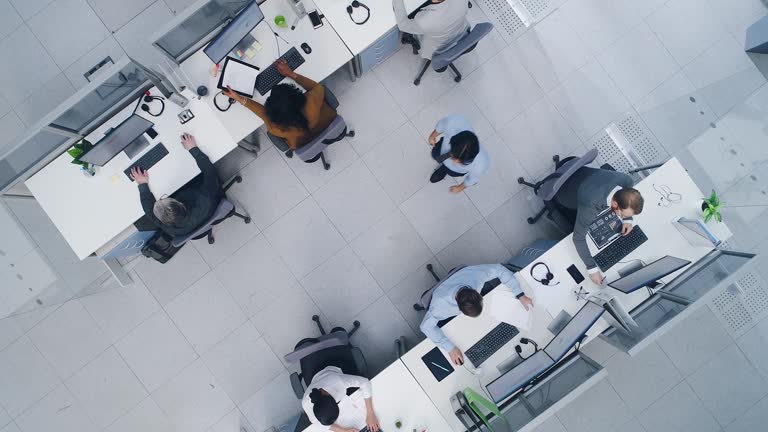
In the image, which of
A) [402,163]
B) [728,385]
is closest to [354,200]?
[402,163]

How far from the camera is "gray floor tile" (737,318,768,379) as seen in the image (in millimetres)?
4109

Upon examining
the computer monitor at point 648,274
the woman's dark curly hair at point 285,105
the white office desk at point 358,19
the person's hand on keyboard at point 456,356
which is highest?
the white office desk at point 358,19

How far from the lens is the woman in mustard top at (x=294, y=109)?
3.03 metres

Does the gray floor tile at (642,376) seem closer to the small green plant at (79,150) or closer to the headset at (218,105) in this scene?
the headset at (218,105)

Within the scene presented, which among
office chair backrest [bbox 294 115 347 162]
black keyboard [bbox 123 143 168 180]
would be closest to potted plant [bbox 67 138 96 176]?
black keyboard [bbox 123 143 168 180]

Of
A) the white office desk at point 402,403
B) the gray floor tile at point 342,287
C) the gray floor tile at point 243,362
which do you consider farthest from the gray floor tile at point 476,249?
the gray floor tile at point 243,362

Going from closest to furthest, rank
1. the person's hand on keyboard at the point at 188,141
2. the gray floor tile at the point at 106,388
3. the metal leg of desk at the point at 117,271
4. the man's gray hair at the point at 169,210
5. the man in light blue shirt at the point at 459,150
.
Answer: the man's gray hair at the point at 169,210 < the man in light blue shirt at the point at 459,150 < the person's hand on keyboard at the point at 188,141 < the metal leg of desk at the point at 117,271 < the gray floor tile at the point at 106,388

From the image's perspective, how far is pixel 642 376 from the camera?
4090mm

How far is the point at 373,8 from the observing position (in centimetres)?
343

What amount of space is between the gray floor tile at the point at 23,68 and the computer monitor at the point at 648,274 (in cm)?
515

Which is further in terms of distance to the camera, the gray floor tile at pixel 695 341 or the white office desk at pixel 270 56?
the gray floor tile at pixel 695 341

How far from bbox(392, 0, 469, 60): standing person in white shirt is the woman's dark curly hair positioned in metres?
0.98

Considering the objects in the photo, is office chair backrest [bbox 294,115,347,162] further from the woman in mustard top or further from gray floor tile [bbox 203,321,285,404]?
gray floor tile [bbox 203,321,285,404]

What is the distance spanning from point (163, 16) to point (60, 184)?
1.85 metres
